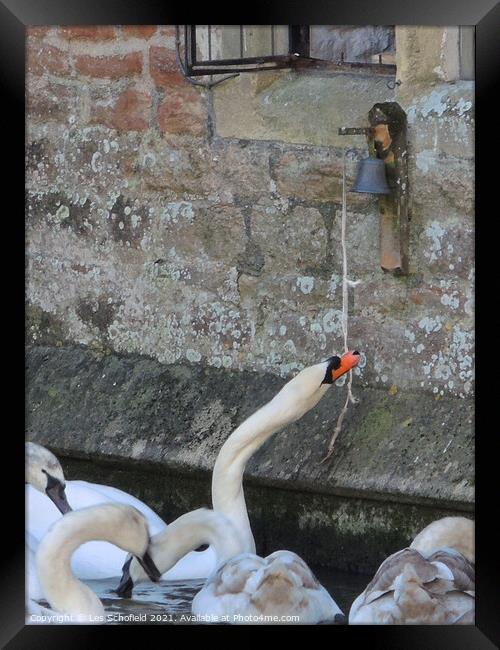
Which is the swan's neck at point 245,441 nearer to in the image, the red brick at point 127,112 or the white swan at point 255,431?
the white swan at point 255,431

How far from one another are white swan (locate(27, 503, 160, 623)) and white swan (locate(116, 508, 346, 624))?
4 centimetres

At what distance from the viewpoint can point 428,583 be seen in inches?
207

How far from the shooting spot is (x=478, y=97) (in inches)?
206

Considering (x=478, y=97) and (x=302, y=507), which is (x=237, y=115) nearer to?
(x=478, y=97)

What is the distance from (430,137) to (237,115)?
428mm

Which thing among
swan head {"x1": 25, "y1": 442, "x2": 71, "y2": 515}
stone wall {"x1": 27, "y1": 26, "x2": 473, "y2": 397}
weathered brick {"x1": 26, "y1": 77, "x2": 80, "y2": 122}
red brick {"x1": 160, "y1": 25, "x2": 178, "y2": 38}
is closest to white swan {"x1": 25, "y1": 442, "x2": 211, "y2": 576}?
swan head {"x1": 25, "y1": 442, "x2": 71, "y2": 515}

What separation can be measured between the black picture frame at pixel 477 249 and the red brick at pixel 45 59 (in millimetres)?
23

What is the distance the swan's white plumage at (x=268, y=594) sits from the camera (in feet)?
17.3

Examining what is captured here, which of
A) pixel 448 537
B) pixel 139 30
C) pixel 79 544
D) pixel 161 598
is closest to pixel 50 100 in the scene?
pixel 139 30

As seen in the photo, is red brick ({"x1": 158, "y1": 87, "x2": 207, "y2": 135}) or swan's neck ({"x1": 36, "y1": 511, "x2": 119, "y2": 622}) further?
red brick ({"x1": 158, "y1": 87, "x2": 207, "y2": 135})

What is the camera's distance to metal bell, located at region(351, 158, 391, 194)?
5.30 m

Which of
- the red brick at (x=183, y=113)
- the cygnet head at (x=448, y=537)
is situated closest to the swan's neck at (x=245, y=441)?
the cygnet head at (x=448, y=537)

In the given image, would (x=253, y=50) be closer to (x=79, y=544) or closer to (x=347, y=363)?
(x=347, y=363)

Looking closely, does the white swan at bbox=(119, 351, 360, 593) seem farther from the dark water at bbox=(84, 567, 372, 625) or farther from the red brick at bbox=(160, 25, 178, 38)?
the red brick at bbox=(160, 25, 178, 38)
